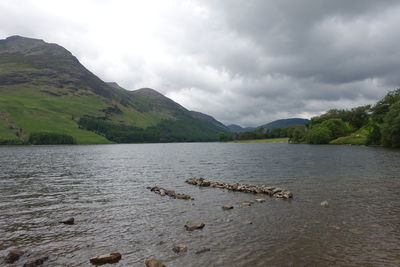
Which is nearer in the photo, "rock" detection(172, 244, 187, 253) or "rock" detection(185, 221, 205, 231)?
"rock" detection(172, 244, 187, 253)

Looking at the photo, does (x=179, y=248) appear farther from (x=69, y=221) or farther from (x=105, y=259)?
(x=69, y=221)

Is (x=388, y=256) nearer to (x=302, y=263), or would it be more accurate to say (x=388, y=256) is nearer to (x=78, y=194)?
(x=302, y=263)

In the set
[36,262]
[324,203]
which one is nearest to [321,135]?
[324,203]

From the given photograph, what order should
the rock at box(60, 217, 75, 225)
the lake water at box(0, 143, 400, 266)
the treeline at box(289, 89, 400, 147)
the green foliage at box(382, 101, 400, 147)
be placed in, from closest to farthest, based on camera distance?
the lake water at box(0, 143, 400, 266)
the rock at box(60, 217, 75, 225)
the green foliage at box(382, 101, 400, 147)
the treeline at box(289, 89, 400, 147)

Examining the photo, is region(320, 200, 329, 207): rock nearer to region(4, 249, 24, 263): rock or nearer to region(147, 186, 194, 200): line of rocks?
region(147, 186, 194, 200): line of rocks

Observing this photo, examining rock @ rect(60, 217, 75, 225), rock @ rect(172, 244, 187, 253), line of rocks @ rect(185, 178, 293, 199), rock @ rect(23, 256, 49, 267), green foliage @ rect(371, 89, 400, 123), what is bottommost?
rock @ rect(60, 217, 75, 225)

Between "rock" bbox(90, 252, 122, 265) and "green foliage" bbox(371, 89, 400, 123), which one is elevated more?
"green foliage" bbox(371, 89, 400, 123)

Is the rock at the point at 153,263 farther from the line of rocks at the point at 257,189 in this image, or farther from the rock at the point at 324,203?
the line of rocks at the point at 257,189

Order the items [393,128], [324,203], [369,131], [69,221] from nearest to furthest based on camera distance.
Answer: [69,221] < [324,203] < [393,128] < [369,131]

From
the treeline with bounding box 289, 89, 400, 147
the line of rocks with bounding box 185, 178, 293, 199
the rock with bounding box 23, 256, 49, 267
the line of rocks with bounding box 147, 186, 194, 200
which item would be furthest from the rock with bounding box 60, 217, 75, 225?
the treeline with bounding box 289, 89, 400, 147

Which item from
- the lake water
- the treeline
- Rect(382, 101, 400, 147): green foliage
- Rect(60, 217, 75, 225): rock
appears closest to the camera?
the lake water

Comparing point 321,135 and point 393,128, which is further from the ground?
point 393,128

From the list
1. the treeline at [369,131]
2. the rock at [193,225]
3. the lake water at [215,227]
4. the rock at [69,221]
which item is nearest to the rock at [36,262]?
the lake water at [215,227]

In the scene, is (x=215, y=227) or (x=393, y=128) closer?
(x=215, y=227)
